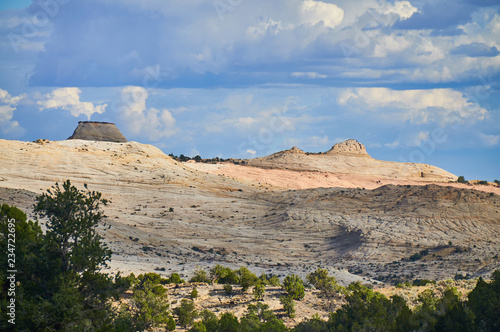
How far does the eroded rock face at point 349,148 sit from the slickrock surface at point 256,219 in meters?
32.6

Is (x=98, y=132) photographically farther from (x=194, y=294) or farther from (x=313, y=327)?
(x=313, y=327)

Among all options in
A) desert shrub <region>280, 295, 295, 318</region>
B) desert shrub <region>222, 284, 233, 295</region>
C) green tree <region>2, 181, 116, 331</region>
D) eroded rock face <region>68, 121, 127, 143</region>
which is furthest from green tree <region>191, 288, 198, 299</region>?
eroded rock face <region>68, 121, 127, 143</region>

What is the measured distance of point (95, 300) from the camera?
59.5ft

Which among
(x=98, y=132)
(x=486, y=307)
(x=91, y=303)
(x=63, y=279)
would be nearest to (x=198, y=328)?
(x=91, y=303)

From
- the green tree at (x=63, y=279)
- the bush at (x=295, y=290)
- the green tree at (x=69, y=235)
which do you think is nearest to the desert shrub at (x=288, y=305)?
the bush at (x=295, y=290)

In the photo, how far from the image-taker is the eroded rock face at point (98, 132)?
84.6m

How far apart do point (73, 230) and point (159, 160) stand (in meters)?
55.9

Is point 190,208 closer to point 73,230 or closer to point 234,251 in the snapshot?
point 234,251

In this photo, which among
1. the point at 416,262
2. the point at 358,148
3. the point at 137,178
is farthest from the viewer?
the point at 358,148

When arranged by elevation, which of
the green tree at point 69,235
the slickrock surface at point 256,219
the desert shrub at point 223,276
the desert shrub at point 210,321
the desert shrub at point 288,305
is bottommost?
the desert shrub at point 210,321

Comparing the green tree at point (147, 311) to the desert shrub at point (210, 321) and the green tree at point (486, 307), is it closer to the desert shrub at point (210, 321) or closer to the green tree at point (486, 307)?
the desert shrub at point (210, 321)

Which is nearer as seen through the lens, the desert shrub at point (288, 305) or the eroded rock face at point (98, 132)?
the desert shrub at point (288, 305)

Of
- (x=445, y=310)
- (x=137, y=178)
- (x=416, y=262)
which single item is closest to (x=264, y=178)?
(x=137, y=178)

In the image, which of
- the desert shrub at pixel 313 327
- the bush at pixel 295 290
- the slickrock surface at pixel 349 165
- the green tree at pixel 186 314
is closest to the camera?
the desert shrub at pixel 313 327
